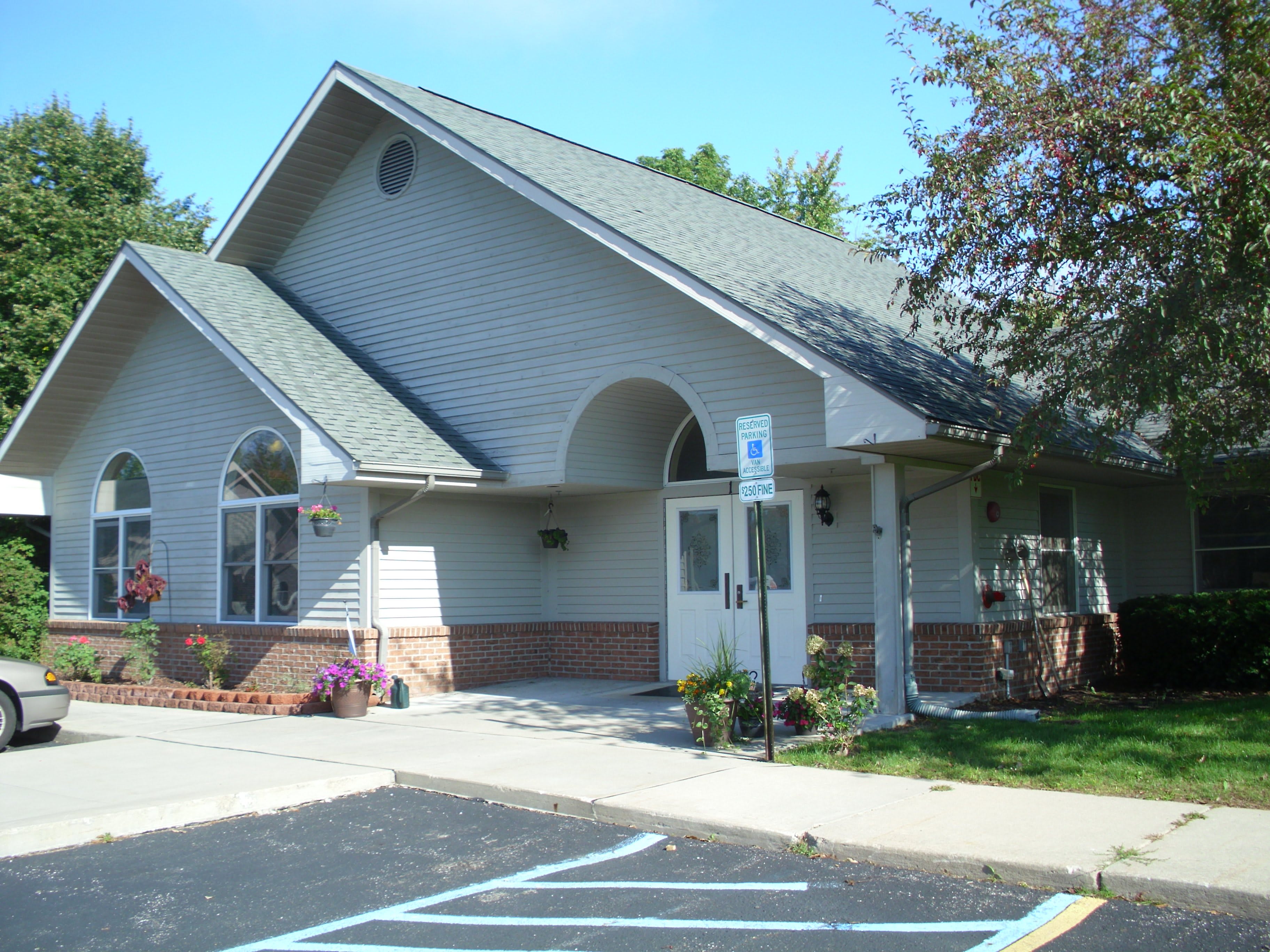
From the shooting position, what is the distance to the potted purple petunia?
12.6 m

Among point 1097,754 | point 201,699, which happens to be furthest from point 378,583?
point 1097,754

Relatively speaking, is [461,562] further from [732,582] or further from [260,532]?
[732,582]

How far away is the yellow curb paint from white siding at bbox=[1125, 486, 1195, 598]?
1135 centimetres

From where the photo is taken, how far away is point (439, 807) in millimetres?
8414

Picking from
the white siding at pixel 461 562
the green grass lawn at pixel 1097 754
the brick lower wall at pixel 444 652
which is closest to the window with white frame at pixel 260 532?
the brick lower wall at pixel 444 652

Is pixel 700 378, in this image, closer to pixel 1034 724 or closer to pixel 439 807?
pixel 1034 724

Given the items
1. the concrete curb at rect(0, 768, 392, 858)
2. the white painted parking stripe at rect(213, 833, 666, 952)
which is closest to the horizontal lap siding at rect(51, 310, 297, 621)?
the concrete curb at rect(0, 768, 392, 858)

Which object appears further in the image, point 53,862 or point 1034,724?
point 1034,724

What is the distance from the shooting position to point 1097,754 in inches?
347

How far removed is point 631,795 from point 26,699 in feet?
21.2

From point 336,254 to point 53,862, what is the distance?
11505 mm

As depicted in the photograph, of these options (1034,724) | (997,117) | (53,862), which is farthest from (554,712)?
(997,117)

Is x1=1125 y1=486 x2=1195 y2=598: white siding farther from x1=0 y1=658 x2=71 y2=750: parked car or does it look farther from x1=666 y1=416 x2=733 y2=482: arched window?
x1=0 y1=658 x2=71 y2=750: parked car

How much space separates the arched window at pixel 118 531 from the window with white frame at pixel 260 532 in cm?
202
